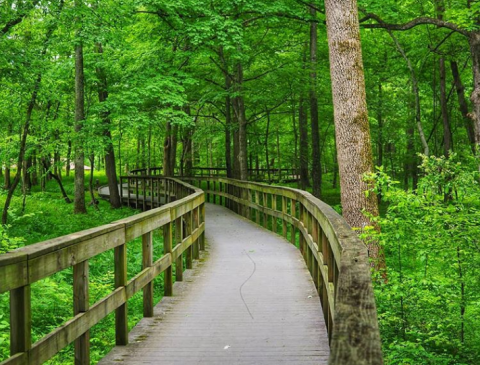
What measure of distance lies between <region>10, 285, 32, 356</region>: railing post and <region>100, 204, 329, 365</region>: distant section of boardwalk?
1443 millimetres

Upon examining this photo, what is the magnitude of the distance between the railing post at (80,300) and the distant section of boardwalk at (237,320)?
50cm

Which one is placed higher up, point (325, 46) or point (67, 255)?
point (325, 46)

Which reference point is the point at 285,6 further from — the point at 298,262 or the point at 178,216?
the point at 178,216

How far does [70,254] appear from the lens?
3518 millimetres


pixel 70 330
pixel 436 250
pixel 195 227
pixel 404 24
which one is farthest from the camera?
pixel 404 24

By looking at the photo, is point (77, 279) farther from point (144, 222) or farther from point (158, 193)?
point (158, 193)

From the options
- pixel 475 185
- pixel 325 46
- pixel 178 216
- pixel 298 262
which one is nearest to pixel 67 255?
pixel 178 216

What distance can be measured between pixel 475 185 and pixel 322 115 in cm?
2159

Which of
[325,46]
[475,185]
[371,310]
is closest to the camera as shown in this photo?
[371,310]

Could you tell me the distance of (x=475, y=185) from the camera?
20.1 ft

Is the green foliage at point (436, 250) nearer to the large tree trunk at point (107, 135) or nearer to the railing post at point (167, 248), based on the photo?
the railing post at point (167, 248)

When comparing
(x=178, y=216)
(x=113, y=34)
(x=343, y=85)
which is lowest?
(x=178, y=216)

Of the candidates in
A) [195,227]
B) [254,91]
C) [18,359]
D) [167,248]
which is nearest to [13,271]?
[18,359]

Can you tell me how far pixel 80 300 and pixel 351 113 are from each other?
19.3ft
